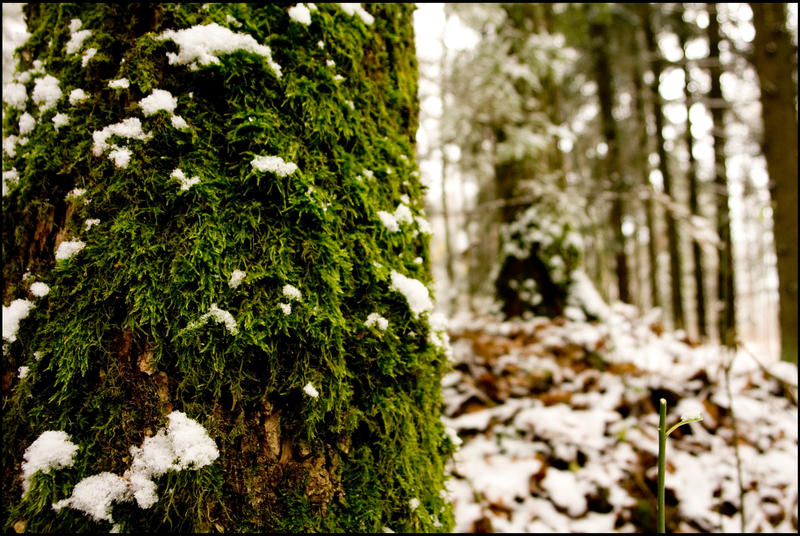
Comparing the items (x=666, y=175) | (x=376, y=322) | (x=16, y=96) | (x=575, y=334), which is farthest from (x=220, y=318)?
(x=666, y=175)

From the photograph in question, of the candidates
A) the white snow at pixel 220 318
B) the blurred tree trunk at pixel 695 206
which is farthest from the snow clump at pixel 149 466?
the blurred tree trunk at pixel 695 206

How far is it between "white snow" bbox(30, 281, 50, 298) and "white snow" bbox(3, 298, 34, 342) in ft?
0.13

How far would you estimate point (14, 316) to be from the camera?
3.30 feet

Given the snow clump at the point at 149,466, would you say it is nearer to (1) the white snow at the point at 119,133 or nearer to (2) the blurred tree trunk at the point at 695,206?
(1) the white snow at the point at 119,133

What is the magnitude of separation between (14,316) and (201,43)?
81cm

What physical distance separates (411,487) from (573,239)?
15.2ft

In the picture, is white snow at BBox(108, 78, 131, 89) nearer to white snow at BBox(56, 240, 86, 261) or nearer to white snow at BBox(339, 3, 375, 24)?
white snow at BBox(56, 240, 86, 261)

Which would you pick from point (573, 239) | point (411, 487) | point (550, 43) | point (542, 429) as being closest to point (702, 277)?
point (573, 239)

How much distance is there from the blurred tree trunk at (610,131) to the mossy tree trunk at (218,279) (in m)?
9.97

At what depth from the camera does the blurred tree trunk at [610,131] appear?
9836mm

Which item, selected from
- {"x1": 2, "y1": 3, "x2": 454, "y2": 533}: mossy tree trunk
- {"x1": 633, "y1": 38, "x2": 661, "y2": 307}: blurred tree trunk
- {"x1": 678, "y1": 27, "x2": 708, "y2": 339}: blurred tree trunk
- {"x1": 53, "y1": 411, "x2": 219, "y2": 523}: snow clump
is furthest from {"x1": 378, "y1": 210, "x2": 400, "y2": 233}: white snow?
{"x1": 633, "y1": 38, "x2": 661, "y2": 307}: blurred tree trunk

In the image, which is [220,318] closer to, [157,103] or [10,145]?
[157,103]

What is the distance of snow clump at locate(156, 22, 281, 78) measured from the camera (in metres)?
1.02

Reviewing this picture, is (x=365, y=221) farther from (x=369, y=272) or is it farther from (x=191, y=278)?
(x=191, y=278)
